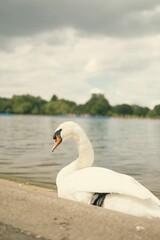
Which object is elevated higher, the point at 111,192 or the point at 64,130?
the point at 64,130

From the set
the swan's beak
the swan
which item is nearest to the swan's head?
the swan's beak

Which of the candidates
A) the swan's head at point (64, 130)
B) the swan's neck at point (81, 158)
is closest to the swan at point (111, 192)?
the swan's neck at point (81, 158)

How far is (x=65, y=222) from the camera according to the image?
4117mm

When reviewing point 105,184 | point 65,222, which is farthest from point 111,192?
point 65,222

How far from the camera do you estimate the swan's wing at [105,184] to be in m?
5.02

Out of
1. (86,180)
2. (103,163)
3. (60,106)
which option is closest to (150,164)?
(103,163)

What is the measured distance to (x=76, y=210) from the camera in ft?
14.3

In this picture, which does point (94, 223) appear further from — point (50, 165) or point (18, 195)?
point (50, 165)

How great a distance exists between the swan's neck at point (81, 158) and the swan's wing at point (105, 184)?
70 centimetres

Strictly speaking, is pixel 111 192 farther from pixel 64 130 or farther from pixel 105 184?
pixel 64 130

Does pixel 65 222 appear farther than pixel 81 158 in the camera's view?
No

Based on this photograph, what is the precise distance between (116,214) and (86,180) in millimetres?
1446

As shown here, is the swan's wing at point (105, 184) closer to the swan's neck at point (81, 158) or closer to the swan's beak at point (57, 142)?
the swan's neck at point (81, 158)

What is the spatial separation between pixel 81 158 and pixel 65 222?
2805mm
